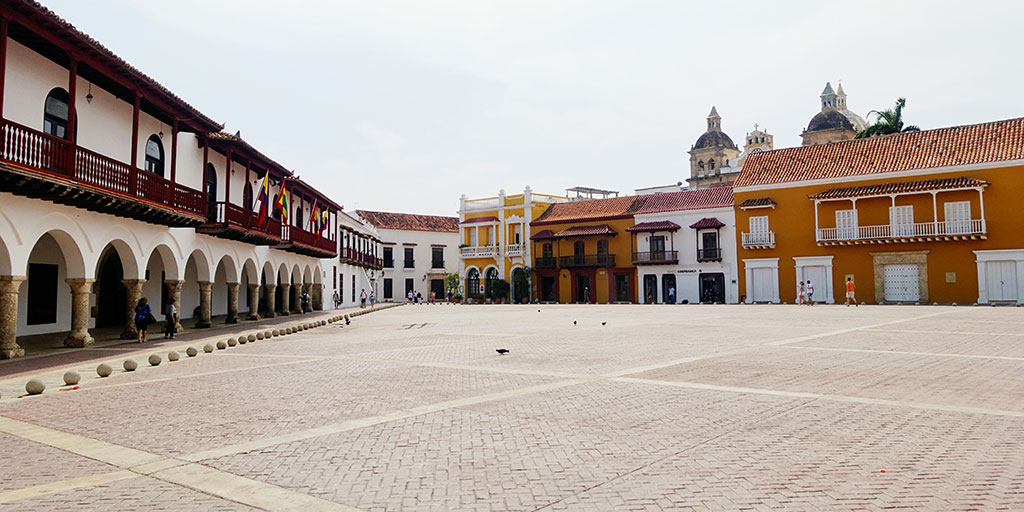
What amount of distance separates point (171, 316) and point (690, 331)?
14.0 m

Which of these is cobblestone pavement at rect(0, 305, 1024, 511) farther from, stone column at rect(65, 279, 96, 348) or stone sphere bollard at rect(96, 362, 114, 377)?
stone column at rect(65, 279, 96, 348)

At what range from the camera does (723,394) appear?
27.8ft

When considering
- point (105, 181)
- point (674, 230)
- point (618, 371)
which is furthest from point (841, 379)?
point (674, 230)

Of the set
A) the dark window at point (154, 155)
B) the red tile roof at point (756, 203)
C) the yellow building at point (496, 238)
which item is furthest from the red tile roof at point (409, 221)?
the dark window at point (154, 155)

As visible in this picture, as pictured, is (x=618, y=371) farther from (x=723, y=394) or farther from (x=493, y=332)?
(x=493, y=332)

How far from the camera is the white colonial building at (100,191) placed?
43.4ft

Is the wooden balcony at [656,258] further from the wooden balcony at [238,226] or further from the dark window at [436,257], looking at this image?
the wooden balcony at [238,226]

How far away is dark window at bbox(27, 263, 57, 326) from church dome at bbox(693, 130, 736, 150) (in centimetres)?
7522

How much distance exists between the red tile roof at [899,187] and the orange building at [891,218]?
5 cm

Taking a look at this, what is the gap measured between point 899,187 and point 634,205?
1873cm

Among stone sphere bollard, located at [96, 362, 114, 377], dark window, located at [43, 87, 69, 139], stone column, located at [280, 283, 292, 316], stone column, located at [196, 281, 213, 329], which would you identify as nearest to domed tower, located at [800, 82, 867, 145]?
stone column, located at [280, 283, 292, 316]

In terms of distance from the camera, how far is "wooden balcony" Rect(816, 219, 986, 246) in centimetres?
3553

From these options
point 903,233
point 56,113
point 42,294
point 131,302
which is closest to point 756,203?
point 903,233

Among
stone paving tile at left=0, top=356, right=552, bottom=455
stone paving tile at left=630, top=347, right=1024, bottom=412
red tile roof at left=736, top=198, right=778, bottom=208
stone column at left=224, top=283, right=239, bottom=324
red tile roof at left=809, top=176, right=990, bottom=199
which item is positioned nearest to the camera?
stone paving tile at left=0, top=356, right=552, bottom=455
